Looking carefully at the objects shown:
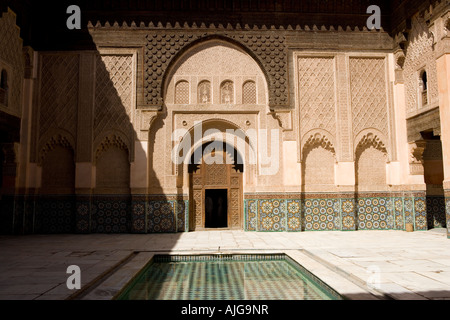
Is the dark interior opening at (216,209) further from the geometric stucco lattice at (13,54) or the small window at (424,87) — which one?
the small window at (424,87)

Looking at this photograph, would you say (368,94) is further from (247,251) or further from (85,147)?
(85,147)

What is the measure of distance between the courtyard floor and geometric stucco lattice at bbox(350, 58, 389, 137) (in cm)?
210

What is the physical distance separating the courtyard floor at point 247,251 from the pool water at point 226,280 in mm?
116

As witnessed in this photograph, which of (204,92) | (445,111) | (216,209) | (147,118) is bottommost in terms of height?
(216,209)

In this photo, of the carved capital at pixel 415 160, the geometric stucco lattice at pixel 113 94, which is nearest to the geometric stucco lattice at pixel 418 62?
the carved capital at pixel 415 160

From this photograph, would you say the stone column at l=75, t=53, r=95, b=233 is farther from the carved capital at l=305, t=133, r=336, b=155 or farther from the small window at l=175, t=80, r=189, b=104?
the carved capital at l=305, t=133, r=336, b=155

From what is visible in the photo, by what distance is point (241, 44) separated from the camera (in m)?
7.47

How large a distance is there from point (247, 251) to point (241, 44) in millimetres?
4248

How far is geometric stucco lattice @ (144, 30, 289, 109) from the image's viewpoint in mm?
7316

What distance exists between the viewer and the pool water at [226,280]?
3.16 metres

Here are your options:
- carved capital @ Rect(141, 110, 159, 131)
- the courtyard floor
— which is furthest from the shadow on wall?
the courtyard floor

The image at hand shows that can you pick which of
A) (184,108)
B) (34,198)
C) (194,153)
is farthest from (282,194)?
(34,198)

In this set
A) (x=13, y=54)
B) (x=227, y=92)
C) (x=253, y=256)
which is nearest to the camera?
(x=253, y=256)

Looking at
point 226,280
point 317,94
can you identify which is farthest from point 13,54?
point 226,280
